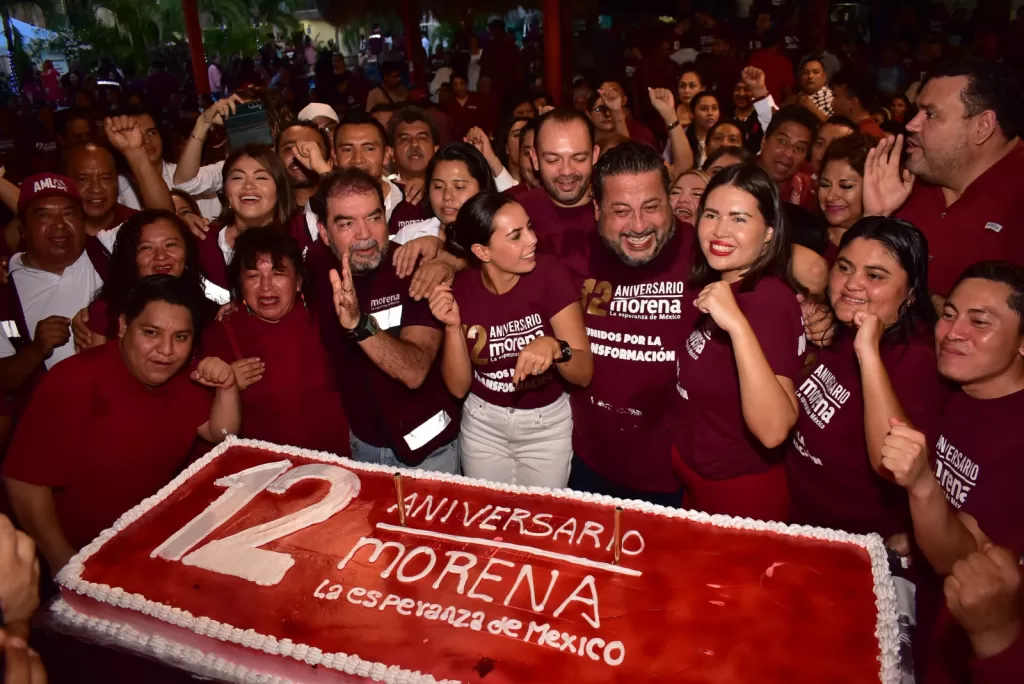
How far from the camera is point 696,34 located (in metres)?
11.6

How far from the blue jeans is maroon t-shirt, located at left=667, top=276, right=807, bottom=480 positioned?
3.91 feet

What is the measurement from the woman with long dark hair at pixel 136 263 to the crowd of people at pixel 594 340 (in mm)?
15

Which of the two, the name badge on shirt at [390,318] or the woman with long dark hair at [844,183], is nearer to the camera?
the name badge on shirt at [390,318]

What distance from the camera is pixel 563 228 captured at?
3.84 meters

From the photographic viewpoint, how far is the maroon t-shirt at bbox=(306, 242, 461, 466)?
340cm

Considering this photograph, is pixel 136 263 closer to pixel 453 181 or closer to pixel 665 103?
pixel 453 181

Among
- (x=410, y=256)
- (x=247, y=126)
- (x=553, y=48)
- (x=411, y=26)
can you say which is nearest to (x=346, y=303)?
(x=410, y=256)

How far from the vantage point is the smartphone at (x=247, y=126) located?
524 centimetres

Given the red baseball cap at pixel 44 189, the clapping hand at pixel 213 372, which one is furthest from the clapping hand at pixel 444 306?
the red baseball cap at pixel 44 189

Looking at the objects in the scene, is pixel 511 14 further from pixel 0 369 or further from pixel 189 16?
pixel 0 369

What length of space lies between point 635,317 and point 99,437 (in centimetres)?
226

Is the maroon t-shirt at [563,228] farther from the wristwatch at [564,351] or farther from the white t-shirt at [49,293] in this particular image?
the white t-shirt at [49,293]

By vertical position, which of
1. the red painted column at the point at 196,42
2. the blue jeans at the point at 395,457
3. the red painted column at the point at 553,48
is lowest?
the blue jeans at the point at 395,457

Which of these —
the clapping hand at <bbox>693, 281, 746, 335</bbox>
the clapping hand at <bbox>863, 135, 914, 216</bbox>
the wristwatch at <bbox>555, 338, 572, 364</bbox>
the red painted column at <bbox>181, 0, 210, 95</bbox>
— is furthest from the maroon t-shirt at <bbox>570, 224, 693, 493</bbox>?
the red painted column at <bbox>181, 0, 210, 95</bbox>
